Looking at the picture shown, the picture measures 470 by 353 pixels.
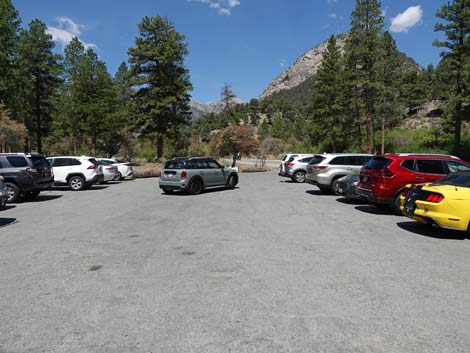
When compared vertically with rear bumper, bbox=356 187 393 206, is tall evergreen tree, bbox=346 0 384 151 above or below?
above

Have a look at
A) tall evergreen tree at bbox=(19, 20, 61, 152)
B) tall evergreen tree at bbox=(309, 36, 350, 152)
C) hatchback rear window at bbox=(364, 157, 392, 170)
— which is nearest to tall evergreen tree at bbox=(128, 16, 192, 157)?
tall evergreen tree at bbox=(19, 20, 61, 152)

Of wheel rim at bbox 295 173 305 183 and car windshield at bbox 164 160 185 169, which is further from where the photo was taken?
wheel rim at bbox 295 173 305 183

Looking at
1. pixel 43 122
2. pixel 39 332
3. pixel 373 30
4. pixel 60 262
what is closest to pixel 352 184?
pixel 60 262

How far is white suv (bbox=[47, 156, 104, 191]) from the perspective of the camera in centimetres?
1788

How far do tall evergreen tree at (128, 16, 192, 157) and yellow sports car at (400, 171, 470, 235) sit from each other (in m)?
34.4

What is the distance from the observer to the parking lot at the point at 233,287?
3.31 metres

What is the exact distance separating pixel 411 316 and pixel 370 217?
6688 millimetres

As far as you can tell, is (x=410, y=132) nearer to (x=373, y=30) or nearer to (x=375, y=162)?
(x=373, y=30)

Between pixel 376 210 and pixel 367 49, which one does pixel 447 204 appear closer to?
pixel 376 210

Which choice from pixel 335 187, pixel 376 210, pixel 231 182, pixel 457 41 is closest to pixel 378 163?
pixel 376 210

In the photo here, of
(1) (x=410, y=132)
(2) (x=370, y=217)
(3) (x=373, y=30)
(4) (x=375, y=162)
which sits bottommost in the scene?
(2) (x=370, y=217)

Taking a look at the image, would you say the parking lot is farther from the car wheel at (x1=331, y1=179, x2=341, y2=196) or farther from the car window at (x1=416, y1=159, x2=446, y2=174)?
the car wheel at (x1=331, y1=179, x2=341, y2=196)

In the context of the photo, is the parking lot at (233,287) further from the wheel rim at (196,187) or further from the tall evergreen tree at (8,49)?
the tall evergreen tree at (8,49)

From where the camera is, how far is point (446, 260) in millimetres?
5875
